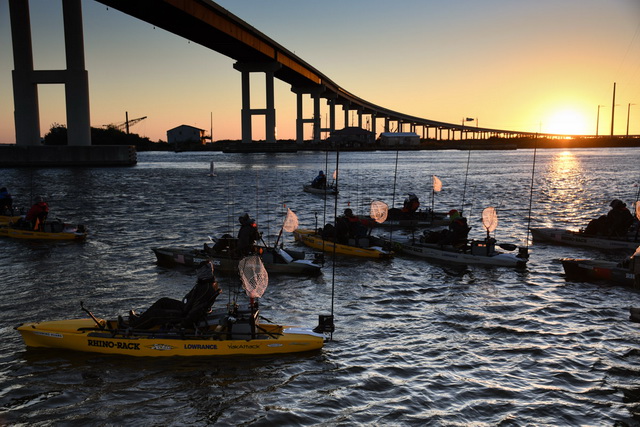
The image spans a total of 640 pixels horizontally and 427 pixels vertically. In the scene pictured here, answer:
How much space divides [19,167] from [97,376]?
73161 mm

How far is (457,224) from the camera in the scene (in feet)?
63.1

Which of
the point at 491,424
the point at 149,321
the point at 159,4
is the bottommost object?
the point at 491,424

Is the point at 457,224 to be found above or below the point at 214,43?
below

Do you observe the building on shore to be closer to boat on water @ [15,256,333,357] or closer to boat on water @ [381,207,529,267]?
boat on water @ [381,207,529,267]

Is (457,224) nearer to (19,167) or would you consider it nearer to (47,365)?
(47,365)

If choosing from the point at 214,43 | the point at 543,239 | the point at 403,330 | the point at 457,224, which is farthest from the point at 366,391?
the point at 214,43

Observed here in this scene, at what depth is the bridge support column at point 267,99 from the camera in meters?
107

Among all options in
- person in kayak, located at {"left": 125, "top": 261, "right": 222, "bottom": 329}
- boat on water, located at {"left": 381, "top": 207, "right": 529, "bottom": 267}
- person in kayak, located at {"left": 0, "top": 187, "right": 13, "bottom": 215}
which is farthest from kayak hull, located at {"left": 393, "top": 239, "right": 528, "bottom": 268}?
person in kayak, located at {"left": 0, "top": 187, "right": 13, "bottom": 215}

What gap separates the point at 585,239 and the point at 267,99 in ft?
318

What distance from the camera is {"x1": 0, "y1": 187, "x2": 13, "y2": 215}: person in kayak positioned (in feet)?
86.4

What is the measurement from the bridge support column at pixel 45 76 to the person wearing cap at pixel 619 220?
190 feet

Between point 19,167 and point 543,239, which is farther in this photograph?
point 19,167

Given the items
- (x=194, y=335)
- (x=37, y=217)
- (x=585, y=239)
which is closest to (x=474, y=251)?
(x=585, y=239)

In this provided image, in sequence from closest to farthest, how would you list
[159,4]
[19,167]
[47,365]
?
1. [47,365]
2. [159,4]
3. [19,167]
